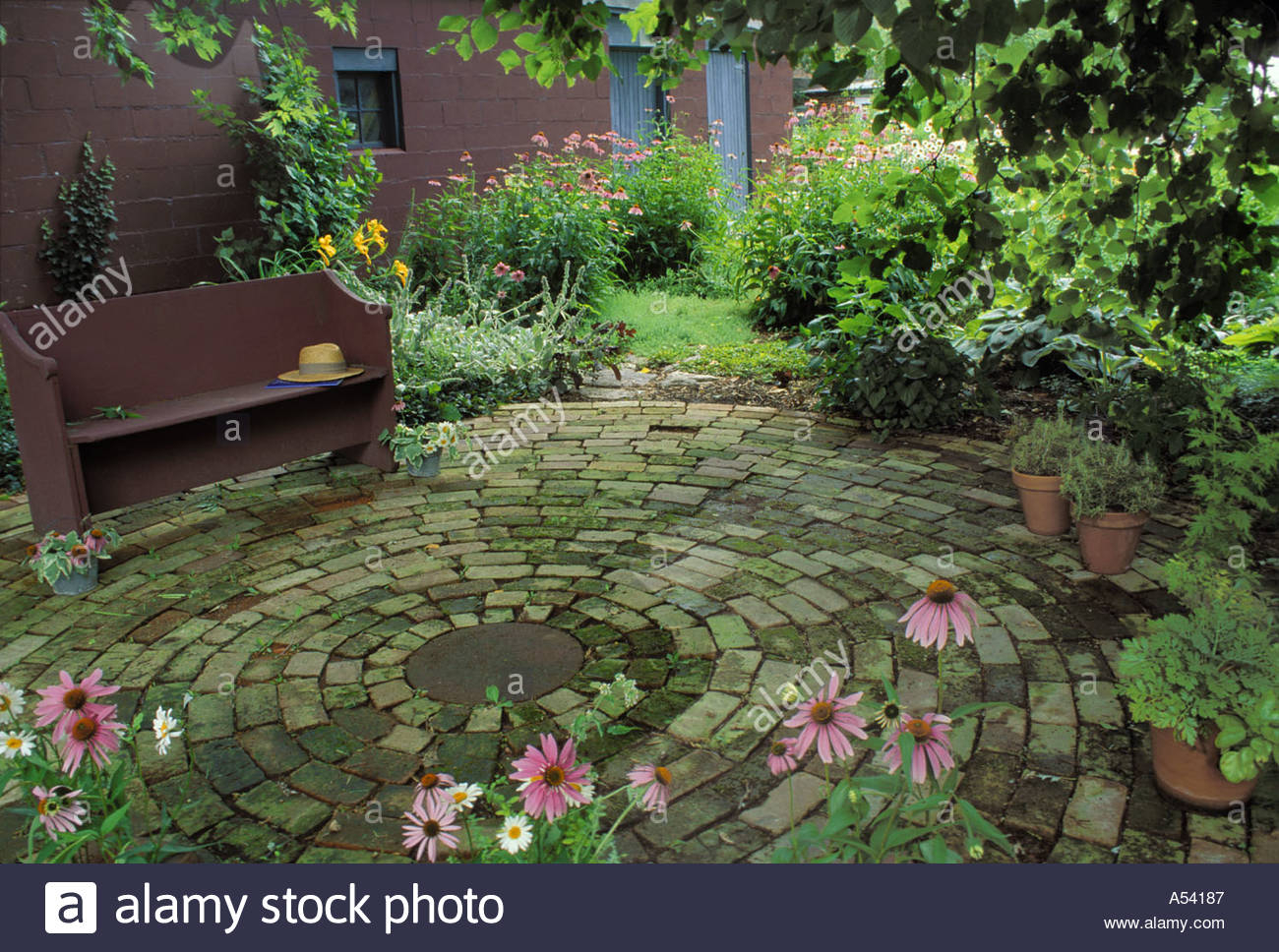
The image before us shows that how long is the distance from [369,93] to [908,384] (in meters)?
6.21

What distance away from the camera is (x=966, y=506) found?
5016 mm

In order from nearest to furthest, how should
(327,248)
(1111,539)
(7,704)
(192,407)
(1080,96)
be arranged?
(7,704), (1080,96), (1111,539), (192,407), (327,248)

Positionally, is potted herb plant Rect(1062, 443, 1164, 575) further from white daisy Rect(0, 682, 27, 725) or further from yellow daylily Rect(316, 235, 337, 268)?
yellow daylily Rect(316, 235, 337, 268)

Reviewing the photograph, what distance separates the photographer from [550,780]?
1989 mm

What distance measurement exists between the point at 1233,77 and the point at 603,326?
17.1 ft

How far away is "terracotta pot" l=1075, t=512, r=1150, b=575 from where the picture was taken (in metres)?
4.14

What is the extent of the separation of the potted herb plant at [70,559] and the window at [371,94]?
245 inches

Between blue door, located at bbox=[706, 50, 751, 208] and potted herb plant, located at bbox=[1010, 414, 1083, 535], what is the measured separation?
31.4 feet

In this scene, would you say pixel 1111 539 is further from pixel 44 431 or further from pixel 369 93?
pixel 369 93

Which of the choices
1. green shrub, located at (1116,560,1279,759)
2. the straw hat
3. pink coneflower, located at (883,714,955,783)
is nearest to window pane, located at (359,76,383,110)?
the straw hat

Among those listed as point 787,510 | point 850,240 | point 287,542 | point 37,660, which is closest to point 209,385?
point 287,542

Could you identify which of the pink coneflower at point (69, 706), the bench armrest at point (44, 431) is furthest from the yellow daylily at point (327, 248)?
the pink coneflower at point (69, 706)

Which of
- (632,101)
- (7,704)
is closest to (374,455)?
(7,704)

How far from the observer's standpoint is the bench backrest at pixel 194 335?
15.7 ft
